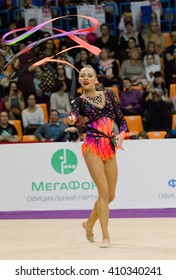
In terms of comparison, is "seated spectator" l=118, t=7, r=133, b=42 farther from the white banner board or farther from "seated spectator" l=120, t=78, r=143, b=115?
the white banner board

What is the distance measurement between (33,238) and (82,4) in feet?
25.4

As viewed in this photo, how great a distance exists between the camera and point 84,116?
8.77m

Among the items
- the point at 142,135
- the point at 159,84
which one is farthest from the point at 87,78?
the point at 159,84

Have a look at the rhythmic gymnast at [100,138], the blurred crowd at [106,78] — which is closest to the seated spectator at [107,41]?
the blurred crowd at [106,78]

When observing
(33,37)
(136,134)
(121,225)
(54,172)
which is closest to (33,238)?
(121,225)

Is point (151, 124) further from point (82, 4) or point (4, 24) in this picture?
point (4, 24)

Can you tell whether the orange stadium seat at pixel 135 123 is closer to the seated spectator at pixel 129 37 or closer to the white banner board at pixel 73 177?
the seated spectator at pixel 129 37

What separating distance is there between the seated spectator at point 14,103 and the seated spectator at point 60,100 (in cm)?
61

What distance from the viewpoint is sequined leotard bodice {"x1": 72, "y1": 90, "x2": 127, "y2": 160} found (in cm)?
868

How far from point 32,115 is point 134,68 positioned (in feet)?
6.95

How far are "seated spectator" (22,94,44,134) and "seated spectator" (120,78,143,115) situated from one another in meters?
1.42

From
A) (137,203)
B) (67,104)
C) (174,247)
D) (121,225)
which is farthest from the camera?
(67,104)

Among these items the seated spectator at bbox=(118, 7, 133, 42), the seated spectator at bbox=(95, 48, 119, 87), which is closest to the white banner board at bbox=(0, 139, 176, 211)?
the seated spectator at bbox=(95, 48, 119, 87)

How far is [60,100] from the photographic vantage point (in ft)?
47.6
